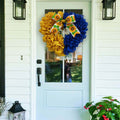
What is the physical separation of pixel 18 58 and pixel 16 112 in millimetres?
787

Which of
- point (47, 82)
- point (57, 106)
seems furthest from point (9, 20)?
point (57, 106)

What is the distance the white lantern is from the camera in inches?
72.6

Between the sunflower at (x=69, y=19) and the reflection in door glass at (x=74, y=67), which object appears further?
the reflection in door glass at (x=74, y=67)

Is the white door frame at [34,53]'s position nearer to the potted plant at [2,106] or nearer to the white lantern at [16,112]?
the white lantern at [16,112]

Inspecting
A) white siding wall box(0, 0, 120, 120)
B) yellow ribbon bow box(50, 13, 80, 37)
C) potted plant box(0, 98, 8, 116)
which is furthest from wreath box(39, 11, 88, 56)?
potted plant box(0, 98, 8, 116)

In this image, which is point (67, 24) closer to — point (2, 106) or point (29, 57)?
point (29, 57)

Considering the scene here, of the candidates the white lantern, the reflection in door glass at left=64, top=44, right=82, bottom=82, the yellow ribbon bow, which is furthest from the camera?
the reflection in door glass at left=64, top=44, right=82, bottom=82

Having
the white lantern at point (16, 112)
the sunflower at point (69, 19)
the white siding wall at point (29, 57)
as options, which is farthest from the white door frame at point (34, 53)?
the sunflower at point (69, 19)

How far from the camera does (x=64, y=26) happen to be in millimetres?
2025

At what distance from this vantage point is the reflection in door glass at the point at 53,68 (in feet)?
6.98

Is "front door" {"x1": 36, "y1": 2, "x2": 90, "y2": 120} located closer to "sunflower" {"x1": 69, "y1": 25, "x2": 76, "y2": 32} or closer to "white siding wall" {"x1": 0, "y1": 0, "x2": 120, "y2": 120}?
"white siding wall" {"x1": 0, "y1": 0, "x2": 120, "y2": 120}

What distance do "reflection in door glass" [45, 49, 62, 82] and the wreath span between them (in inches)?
6.3

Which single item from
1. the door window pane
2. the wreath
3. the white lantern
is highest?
the wreath

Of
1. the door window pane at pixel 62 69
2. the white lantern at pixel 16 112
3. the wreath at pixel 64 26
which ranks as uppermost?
the wreath at pixel 64 26
